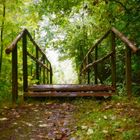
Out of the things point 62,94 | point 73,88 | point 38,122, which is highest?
point 73,88

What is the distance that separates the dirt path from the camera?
4.54m

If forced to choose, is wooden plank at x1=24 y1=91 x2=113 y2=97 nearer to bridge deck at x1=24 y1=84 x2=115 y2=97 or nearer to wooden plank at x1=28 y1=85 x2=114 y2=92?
bridge deck at x1=24 y1=84 x2=115 y2=97

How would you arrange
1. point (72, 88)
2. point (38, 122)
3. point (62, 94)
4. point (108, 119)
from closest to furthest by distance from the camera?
point (108, 119), point (38, 122), point (62, 94), point (72, 88)

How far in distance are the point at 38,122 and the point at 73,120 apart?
49cm

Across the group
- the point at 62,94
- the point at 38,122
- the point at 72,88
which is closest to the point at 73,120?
the point at 38,122

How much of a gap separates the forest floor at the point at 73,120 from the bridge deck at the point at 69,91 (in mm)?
157

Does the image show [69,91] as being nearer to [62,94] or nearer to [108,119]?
[62,94]

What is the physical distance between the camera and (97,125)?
4723 mm

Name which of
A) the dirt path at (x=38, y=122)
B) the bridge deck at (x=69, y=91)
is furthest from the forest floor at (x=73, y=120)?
the bridge deck at (x=69, y=91)

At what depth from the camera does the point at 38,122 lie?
522cm

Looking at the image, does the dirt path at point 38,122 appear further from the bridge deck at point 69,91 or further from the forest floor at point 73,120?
the bridge deck at point 69,91

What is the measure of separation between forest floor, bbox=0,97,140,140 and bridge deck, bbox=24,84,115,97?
16 centimetres

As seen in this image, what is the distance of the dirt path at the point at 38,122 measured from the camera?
4543 mm

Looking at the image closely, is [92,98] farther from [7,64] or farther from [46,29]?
[46,29]
